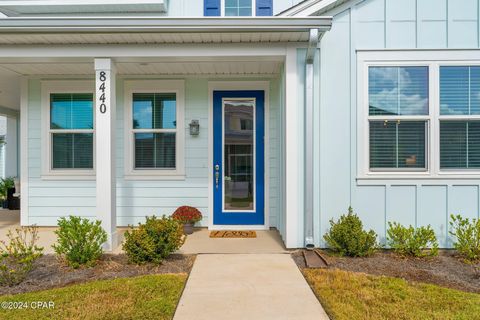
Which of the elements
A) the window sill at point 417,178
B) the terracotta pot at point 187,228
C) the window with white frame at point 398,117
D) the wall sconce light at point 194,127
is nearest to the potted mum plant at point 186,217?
the terracotta pot at point 187,228

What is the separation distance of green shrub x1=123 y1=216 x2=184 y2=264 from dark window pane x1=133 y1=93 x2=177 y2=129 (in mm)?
2241

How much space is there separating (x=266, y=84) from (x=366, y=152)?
215cm

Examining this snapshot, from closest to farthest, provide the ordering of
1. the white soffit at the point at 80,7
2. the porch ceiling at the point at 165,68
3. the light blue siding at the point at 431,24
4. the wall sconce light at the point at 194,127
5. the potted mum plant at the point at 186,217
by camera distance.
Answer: the light blue siding at the point at 431,24 < the porch ceiling at the point at 165,68 < the potted mum plant at the point at 186,217 < the wall sconce light at the point at 194,127 < the white soffit at the point at 80,7

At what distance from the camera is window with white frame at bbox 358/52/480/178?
4137 mm

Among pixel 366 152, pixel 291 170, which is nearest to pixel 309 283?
pixel 291 170

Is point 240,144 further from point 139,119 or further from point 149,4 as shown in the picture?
point 149,4

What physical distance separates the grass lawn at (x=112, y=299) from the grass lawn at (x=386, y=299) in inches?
57.4

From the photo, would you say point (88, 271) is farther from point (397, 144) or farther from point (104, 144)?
point (397, 144)

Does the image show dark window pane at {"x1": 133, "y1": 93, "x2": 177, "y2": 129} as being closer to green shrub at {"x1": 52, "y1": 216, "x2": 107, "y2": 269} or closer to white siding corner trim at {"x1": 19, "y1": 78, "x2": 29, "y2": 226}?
white siding corner trim at {"x1": 19, "y1": 78, "x2": 29, "y2": 226}

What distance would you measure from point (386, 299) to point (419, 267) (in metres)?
1.10

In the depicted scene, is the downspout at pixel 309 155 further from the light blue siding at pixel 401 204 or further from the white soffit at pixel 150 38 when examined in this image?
the light blue siding at pixel 401 204

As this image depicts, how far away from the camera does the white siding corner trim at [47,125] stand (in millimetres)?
5453

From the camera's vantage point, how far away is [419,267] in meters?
3.59

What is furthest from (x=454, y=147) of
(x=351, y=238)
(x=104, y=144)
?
(x=104, y=144)
